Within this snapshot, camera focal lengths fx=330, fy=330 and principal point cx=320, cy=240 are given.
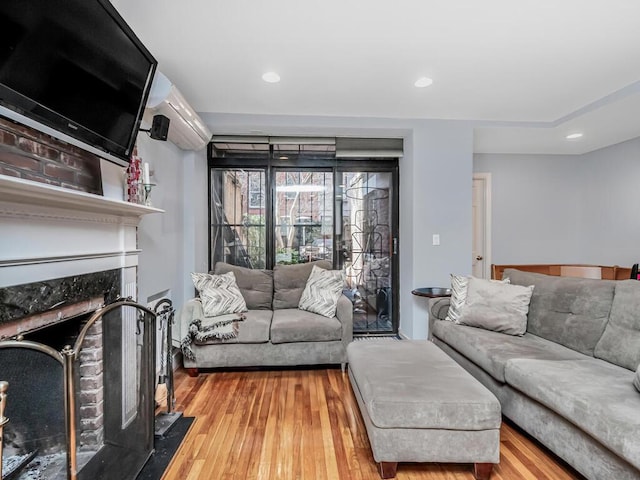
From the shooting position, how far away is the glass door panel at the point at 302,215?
13.4ft

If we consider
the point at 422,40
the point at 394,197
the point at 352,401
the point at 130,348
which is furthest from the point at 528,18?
the point at 130,348

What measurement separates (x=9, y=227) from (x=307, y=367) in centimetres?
246

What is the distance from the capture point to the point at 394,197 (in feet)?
13.4

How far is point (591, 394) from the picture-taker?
5.03ft

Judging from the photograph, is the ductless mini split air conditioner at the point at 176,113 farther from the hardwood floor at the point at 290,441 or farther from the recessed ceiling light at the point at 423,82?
the hardwood floor at the point at 290,441

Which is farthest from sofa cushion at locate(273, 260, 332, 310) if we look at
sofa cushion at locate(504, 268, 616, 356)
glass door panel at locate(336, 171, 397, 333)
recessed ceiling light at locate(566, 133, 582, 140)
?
recessed ceiling light at locate(566, 133, 582, 140)

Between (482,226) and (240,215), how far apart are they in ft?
10.7

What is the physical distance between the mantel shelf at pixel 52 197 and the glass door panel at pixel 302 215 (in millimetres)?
2329

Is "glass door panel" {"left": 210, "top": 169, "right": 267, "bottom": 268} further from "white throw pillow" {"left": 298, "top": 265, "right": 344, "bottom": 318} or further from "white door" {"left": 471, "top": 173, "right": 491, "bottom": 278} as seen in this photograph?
"white door" {"left": 471, "top": 173, "right": 491, "bottom": 278}

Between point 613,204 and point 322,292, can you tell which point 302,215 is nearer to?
point 322,292

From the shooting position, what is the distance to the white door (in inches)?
177

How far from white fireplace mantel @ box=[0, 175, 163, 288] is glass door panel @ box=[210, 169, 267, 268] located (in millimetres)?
2072

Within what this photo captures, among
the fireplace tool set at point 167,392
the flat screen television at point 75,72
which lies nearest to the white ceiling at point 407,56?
the flat screen television at point 75,72

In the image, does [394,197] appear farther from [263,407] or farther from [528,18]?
[263,407]
